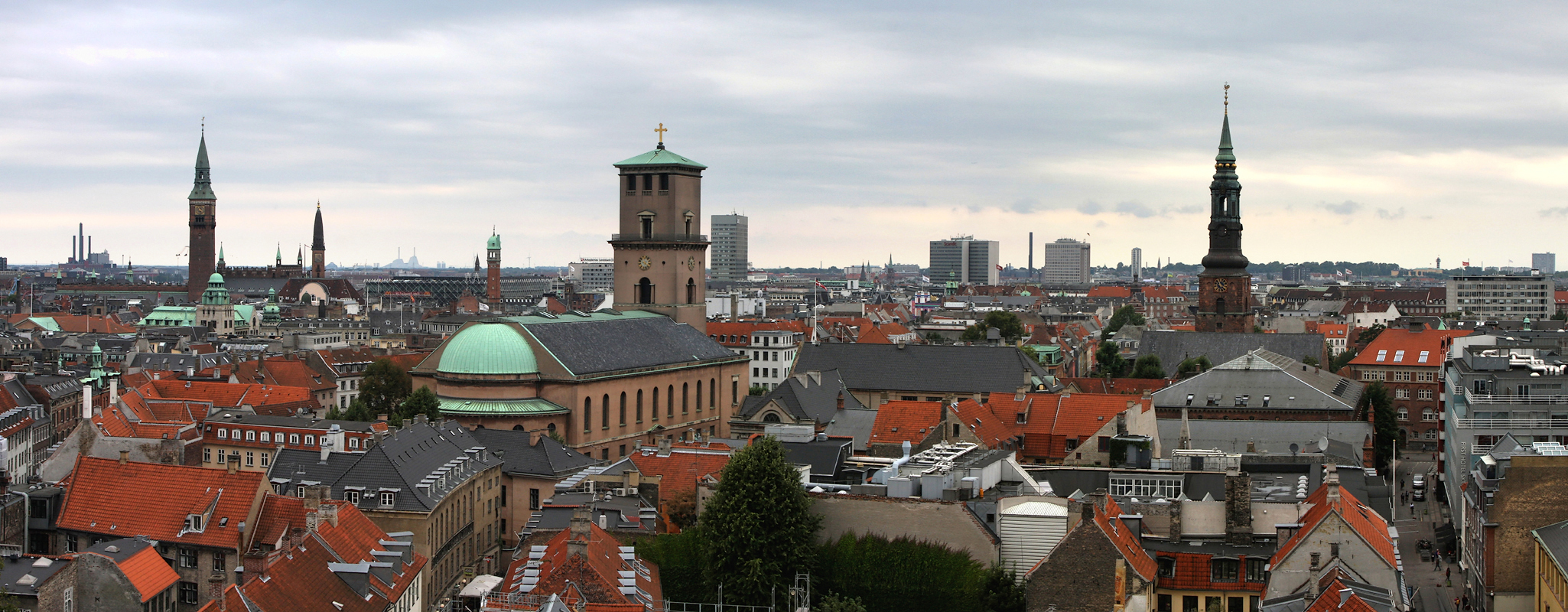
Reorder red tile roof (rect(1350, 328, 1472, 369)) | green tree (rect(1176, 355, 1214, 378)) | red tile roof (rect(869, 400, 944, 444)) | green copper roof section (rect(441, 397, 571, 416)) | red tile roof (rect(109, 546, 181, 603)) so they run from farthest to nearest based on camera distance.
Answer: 1. green tree (rect(1176, 355, 1214, 378))
2. red tile roof (rect(1350, 328, 1472, 369))
3. green copper roof section (rect(441, 397, 571, 416))
4. red tile roof (rect(869, 400, 944, 444))
5. red tile roof (rect(109, 546, 181, 603))

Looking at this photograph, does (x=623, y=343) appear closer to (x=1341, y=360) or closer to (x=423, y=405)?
(x=423, y=405)

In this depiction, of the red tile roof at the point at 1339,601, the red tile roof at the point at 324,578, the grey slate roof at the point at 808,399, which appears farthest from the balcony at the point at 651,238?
the red tile roof at the point at 1339,601

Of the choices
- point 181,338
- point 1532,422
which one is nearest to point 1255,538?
point 1532,422

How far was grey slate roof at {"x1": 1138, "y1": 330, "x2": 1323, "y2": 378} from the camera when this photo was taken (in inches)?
4941

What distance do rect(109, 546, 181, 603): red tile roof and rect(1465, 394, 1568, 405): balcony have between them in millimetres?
53143

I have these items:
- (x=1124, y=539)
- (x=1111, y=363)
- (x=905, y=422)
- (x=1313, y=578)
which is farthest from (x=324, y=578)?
(x=1111, y=363)

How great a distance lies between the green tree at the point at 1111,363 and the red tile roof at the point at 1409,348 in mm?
24957

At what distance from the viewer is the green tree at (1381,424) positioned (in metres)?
88.3

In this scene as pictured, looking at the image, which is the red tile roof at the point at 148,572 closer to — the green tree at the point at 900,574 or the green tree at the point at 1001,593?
the green tree at the point at 900,574

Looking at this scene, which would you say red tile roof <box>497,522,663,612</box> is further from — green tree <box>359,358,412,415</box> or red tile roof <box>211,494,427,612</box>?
green tree <box>359,358,412,415</box>

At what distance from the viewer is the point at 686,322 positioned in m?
116

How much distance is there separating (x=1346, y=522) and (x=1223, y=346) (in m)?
87.5

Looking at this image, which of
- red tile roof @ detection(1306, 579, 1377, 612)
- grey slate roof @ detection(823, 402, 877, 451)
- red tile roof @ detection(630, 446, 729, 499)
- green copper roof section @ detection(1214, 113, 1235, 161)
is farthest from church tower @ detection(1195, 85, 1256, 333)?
red tile roof @ detection(1306, 579, 1377, 612)

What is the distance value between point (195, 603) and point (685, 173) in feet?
219
